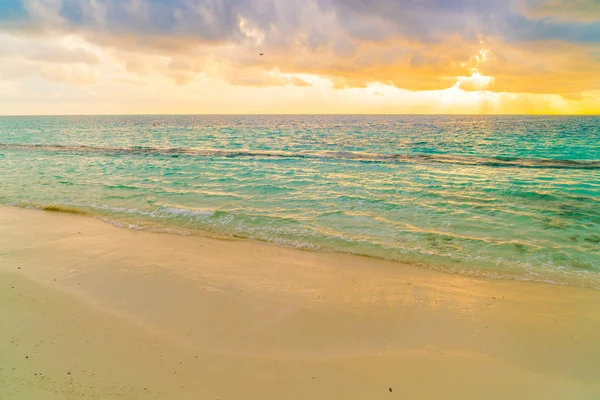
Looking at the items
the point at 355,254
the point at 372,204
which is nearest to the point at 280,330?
the point at 355,254

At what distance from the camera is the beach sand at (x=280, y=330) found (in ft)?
15.2

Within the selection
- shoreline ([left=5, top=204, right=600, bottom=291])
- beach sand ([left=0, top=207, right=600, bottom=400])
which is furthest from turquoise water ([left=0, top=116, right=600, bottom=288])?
beach sand ([left=0, top=207, right=600, bottom=400])

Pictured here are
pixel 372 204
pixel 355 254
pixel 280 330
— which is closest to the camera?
pixel 280 330

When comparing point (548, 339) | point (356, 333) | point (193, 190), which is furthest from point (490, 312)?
point (193, 190)

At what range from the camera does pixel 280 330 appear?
5844mm

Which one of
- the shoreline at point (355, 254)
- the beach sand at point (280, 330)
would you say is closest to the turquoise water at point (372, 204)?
the shoreline at point (355, 254)

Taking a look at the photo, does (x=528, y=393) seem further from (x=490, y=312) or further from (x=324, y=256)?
(x=324, y=256)

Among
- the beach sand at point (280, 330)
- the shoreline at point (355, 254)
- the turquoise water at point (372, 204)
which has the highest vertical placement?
the turquoise water at point (372, 204)

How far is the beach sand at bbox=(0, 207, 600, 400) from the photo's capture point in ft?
15.2

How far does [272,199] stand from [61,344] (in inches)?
422

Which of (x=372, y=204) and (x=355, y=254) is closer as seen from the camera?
(x=355, y=254)

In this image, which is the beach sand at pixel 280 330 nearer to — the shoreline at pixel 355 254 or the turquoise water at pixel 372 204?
the shoreline at pixel 355 254

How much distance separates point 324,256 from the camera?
30.2 feet

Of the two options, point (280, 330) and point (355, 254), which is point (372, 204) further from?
point (280, 330)
